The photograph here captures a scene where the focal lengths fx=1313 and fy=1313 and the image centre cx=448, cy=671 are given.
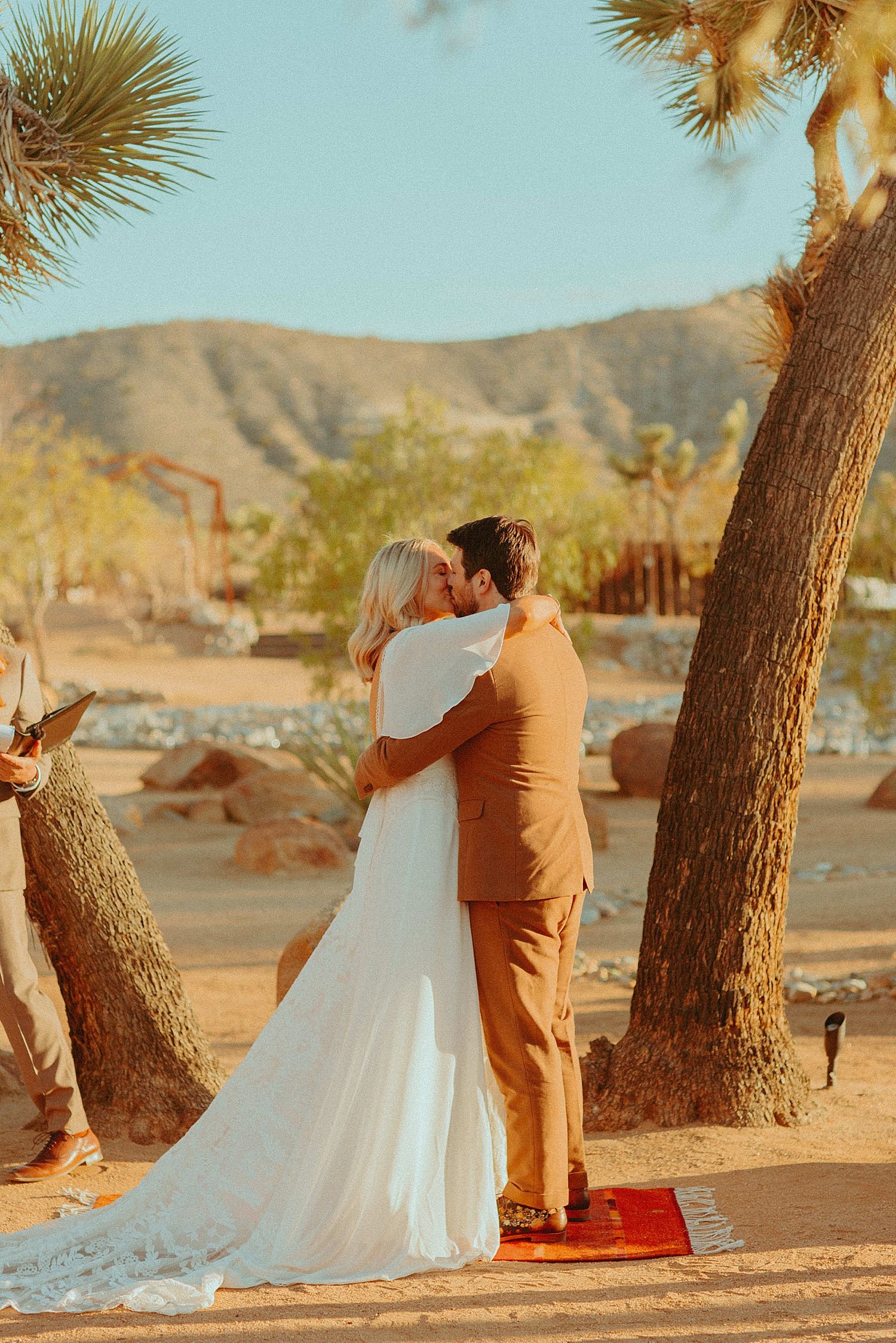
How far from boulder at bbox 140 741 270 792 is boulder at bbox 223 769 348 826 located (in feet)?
3.97

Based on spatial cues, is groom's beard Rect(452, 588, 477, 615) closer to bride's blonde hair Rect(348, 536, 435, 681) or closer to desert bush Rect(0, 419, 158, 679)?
bride's blonde hair Rect(348, 536, 435, 681)

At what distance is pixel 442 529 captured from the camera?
13094mm

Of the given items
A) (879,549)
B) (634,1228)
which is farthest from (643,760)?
(634,1228)

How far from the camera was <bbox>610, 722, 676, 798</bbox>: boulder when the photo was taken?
13367 millimetres

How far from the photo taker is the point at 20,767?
12.3 feet

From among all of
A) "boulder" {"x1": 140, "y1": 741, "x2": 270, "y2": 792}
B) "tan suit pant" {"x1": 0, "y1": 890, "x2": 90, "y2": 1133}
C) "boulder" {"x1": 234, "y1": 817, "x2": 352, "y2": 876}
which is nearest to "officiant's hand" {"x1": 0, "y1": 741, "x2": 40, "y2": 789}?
"tan suit pant" {"x1": 0, "y1": 890, "x2": 90, "y2": 1133}

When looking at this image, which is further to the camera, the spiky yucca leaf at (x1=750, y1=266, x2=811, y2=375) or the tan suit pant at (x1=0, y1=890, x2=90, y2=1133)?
the spiky yucca leaf at (x1=750, y1=266, x2=811, y2=375)

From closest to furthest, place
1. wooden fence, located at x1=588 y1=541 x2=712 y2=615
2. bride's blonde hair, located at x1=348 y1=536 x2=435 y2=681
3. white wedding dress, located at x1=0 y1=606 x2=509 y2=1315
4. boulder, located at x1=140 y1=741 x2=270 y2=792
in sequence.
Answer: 1. white wedding dress, located at x1=0 y1=606 x2=509 y2=1315
2. bride's blonde hair, located at x1=348 y1=536 x2=435 y2=681
3. boulder, located at x1=140 y1=741 x2=270 y2=792
4. wooden fence, located at x1=588 y1=541 x2=712 y2=615

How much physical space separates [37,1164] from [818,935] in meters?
5.36

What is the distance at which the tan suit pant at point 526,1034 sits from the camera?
127 inches

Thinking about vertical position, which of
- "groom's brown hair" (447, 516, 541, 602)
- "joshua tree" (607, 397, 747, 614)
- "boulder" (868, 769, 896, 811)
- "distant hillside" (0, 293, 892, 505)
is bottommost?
"boulder" (868, 769, 896, 811)

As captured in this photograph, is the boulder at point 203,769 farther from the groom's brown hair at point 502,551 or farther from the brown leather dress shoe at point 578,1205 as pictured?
the groom's brown hair at point 502,551

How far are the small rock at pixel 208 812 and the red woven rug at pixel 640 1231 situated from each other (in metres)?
9.03

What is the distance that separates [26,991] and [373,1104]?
127cm
